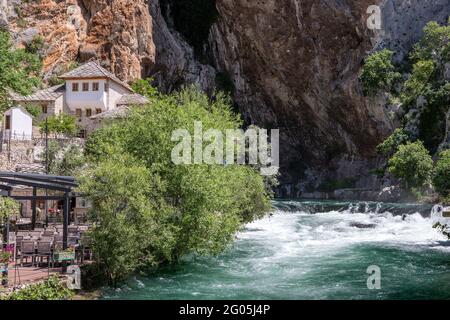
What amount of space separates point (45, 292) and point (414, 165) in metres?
33.2

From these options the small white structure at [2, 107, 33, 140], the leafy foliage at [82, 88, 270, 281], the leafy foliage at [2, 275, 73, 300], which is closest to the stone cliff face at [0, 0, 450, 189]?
the small white structure at [2, 107, 33, 140]

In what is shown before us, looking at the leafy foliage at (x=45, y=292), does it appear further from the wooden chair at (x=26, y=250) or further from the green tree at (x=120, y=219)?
the wooden chair at (x=26, y=250)

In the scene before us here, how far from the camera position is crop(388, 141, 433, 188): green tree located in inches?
1541

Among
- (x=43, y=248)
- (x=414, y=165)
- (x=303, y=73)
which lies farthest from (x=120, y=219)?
(x=303, y=73)

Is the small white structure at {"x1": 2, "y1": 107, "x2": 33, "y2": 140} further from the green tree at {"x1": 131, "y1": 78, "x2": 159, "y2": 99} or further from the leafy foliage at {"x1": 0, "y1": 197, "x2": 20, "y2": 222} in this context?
the leafy foliage at {"x1": 0, "y1": 197, "x2": 20, "y2": 222}

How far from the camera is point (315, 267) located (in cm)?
1975

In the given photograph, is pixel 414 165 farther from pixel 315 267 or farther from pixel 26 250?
pixel 26 250

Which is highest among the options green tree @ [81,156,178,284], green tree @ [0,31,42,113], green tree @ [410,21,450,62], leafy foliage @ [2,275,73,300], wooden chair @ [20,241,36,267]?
green tree @ [410,21,450,62]

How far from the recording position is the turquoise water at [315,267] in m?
15.5

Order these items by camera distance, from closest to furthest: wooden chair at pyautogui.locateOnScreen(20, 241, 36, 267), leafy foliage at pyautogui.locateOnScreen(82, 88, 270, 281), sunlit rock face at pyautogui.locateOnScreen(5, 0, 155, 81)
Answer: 1. leafy foliage at pyautogui.locateOnScreen(82, 88, 270, 281)
2. wooden chair at pyautogui.locateOnScreen(20, 241, 36, 267)
3. sunlit rock face at pyautogui.locateOnScreen(5, 0, 155, 81)

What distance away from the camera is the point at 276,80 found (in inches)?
2413

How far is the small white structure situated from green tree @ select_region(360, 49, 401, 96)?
31.7 meters
